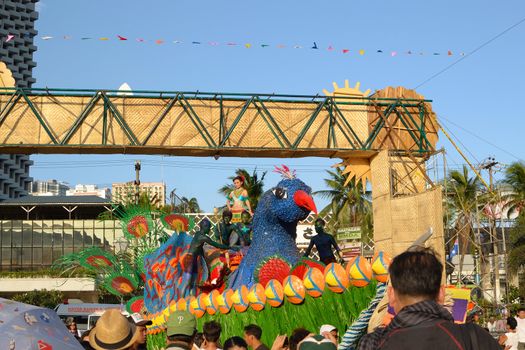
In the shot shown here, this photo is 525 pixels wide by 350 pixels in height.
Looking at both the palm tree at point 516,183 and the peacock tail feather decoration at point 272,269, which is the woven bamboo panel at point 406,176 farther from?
the palm tree at point 516,183

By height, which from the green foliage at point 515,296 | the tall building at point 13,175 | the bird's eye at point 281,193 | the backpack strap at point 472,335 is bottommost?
the green foliage at point 515,296

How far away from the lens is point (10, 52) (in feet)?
343

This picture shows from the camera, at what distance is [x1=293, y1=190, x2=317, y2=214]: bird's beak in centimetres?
1132

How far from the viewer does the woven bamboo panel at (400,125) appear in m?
14.9

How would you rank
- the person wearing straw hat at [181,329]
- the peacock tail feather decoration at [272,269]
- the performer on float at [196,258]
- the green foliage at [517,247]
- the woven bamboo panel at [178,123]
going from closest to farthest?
the person wearing straw hat at [181,329] → the peacock tail feather decoration at [272,269] → the performer on float at [196,258] → the woven bamboo panel at [178,123] → the green foliage at [517,247]

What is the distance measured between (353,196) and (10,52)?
7099 cm

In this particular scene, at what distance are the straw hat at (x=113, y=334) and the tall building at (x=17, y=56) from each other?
97493 mm

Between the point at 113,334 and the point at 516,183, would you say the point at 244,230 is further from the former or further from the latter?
the point at 516,183

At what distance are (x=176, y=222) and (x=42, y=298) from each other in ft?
97.1

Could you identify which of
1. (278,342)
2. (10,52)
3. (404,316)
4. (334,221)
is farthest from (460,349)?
(10,52)

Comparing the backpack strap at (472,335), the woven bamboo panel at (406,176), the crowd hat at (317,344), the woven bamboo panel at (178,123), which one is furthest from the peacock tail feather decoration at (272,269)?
the backpack strap at (472,335)

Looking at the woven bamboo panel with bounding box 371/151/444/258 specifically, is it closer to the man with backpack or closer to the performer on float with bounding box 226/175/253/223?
the performer on float with bounding box 226/175/253/223

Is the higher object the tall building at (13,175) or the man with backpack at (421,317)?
the tall building at (13,175)

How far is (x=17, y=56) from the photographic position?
10544 cm
